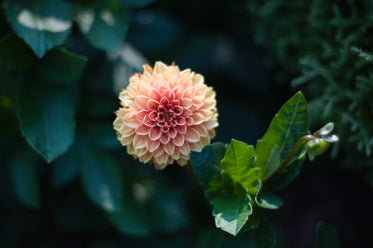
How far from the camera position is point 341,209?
1.57 m

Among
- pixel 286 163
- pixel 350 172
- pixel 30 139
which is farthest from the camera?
pixel 350 172

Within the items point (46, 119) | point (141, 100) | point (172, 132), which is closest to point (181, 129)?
point (172, 132)

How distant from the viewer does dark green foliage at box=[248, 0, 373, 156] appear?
113 centimetres

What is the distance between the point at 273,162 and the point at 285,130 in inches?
4.0

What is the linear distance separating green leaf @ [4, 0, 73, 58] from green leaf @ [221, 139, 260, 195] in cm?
68

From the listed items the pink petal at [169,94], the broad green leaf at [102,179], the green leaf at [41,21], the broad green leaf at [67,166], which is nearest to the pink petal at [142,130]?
the pink petal at [169,94]

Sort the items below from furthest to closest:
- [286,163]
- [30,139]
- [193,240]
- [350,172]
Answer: [350,172] < [193,240] < [30,139] < [286,163]

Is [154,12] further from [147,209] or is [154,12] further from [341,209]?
[341,209]

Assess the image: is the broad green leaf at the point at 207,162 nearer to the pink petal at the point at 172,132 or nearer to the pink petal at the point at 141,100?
the pink petal at the point at 172,132

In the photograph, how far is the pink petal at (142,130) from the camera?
869mm

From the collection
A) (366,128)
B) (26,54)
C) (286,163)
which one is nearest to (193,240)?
(286,163)

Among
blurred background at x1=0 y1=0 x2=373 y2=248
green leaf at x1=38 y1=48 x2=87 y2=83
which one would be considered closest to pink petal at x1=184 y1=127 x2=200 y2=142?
blurred background at x1=0 y1=0 x2=373 y2=248

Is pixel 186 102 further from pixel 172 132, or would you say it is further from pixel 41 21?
pixel 41 21

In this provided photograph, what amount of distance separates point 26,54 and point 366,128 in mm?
1240
